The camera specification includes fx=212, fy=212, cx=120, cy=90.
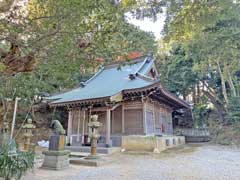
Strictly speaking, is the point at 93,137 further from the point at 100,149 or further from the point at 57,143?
the point at 100,149

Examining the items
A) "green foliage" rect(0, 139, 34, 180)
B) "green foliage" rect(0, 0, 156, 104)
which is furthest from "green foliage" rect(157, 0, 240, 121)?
"green foliage" rect(0, 139, 34, 180)

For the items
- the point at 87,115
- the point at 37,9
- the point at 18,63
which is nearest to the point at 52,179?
the point at 18,63

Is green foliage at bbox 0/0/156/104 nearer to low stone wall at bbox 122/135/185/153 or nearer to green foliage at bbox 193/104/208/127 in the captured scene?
low stone wall at bbox 122/135/185/153

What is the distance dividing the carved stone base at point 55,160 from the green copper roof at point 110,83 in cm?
390

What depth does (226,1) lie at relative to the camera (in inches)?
174

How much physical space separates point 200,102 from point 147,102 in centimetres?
944

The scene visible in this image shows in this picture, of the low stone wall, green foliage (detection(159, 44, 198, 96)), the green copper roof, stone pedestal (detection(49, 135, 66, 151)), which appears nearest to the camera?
stone pedestal (detection(49, 135, 66, 151))

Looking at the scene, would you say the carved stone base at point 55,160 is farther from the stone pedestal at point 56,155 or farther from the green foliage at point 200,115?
the green foliage at point 200,115

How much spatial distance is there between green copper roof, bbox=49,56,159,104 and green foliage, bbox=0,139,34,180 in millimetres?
5831

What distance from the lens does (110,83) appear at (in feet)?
40.5

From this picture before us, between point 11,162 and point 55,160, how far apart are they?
2459mm

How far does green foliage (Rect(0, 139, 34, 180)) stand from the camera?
3381 millimetres

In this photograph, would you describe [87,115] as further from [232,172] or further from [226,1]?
[226,1]

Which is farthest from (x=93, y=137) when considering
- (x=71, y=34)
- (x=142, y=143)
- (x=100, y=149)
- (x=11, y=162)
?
(x=71, y=34)
